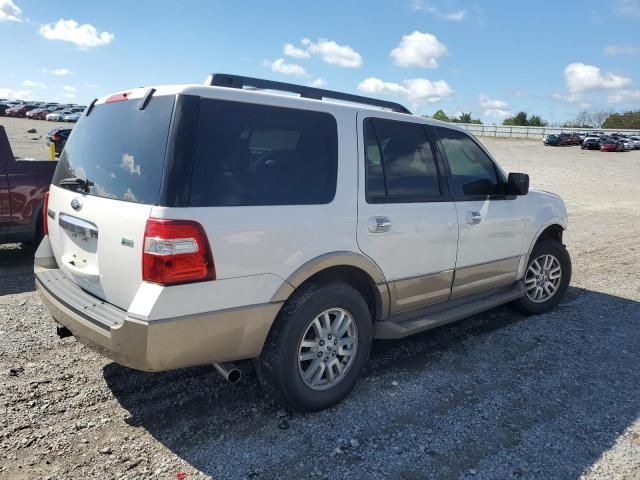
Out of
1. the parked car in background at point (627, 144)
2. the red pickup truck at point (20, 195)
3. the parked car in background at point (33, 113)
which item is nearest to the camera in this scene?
the red pickup truck at point (20, 195)

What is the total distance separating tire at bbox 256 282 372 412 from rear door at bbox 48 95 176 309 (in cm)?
89

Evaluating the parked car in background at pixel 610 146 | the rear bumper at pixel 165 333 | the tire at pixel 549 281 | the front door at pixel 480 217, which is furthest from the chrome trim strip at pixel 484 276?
the parked car in background at pixel 610 146

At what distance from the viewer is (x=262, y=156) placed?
2926 mm

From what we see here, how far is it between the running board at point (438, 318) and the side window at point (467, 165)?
96 centimetres

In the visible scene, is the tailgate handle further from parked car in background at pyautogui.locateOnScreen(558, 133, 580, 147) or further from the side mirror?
parked car in background at pyautogui.locateOnScreen(558, 133, 580, 147)

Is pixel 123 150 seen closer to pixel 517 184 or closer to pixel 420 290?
pixel 420 290

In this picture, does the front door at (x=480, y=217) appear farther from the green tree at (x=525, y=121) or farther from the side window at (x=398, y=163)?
the green tree at (x=525, y=121)

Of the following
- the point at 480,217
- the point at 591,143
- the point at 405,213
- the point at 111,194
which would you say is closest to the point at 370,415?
the point at 405,213

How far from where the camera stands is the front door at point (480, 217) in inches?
163

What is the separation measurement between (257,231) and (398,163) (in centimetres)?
139

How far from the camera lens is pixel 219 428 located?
3.09 meters

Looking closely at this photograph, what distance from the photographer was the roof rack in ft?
10.4

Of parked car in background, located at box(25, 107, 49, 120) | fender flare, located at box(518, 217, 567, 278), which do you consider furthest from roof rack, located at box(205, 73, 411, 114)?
parked car in background, located at box(25, 107, 49, 120)

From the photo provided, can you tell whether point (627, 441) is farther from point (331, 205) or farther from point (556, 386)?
point (331, 205)
